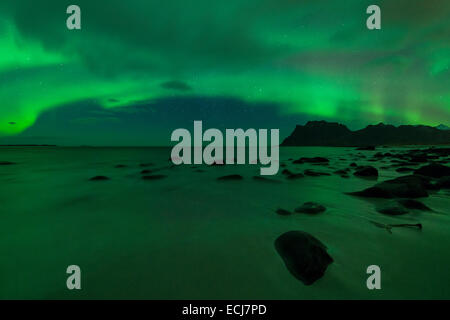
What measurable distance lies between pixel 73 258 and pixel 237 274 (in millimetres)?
2123

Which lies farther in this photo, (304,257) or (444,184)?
(444,184)

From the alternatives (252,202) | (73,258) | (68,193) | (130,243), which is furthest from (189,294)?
(68,193)

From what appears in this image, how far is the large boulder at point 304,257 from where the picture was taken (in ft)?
6.85

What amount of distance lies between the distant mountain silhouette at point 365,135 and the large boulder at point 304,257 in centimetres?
12039

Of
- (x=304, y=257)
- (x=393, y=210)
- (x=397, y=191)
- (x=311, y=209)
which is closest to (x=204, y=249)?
(x=304, y=257)

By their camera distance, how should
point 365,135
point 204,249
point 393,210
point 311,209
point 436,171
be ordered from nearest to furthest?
point 204,249
point 393,210
point 311,209
point 436,171
point 365,135

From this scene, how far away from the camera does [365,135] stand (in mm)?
113875

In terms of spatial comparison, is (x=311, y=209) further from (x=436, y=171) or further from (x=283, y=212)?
(x=436, y=171)

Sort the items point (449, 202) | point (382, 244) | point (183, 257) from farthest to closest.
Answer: point (449, 202), point (382, 244), point (183, 257)

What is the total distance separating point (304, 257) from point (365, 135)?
13835 centimetres

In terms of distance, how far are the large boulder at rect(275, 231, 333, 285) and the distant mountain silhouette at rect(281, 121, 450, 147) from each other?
395ft

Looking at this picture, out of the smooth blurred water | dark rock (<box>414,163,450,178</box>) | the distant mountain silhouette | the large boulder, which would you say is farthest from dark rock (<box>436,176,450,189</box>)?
the distant mountain silhouette

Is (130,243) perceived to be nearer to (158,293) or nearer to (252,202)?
(158,293)
